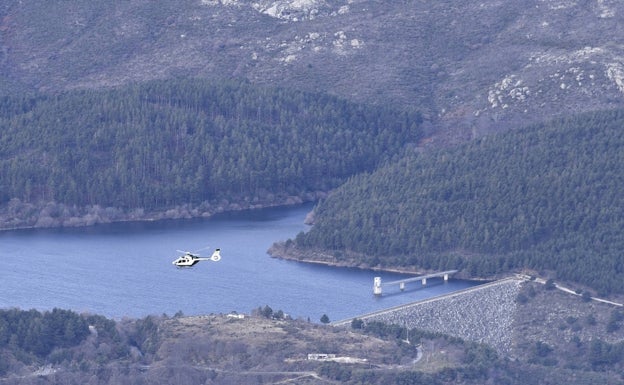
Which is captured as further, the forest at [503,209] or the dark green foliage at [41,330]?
the forest at [503,209]

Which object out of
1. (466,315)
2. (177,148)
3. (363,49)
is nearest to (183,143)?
(177,148)

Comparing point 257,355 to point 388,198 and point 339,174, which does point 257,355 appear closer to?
point 388,198

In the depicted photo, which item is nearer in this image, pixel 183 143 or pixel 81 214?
pixel 81 214

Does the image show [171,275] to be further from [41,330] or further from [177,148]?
[177,148]

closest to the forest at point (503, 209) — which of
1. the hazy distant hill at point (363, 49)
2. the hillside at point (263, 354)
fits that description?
the hillside at point (263, 354)

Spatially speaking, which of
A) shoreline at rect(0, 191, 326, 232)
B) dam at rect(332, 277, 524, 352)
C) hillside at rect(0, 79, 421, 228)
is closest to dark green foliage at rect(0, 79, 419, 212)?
hillside at rect(0, 79, 421, 228)

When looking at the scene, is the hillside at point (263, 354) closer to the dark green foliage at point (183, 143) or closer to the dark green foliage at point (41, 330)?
the dark green foliage at point (41, 330)
